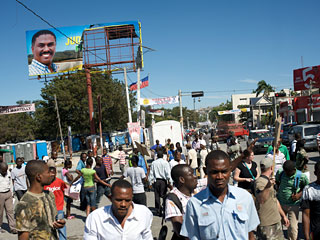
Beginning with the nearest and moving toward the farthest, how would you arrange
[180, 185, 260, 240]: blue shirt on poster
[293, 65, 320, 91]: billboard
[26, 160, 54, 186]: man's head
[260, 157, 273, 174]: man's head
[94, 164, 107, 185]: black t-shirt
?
[180, 185, 260, 240]: blue shirt on poster
[26, 160, 54, 186]: man's head
[260, 157, 273, 174]: man's head
[94, 164, 107, 185]: black t-shirt
[293, 65, 320, 91]: billboard

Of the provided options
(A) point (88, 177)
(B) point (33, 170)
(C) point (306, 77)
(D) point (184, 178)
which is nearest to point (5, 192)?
(A) point (88, 177)

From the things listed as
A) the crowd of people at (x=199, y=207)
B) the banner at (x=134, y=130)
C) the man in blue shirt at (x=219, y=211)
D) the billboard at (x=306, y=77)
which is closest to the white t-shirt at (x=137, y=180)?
the crowd of people at (x=199, y=207)

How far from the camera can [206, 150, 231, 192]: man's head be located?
8.62 ft

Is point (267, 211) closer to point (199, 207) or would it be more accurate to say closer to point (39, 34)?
point (199, 207)

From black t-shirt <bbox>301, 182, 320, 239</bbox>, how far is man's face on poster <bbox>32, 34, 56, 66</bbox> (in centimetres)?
3383

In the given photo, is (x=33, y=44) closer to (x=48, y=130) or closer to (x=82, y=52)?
(x=82, y=52)

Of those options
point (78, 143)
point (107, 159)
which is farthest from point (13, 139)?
point (107, 159)

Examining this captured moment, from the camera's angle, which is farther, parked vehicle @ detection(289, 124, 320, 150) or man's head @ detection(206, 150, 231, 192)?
parked vehicle @ detection(289, 124, 320, 150)

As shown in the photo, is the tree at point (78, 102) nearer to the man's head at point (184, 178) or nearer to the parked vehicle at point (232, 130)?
the parked vehicle at point (232, 130)

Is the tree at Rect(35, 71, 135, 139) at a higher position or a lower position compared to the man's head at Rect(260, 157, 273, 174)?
higher

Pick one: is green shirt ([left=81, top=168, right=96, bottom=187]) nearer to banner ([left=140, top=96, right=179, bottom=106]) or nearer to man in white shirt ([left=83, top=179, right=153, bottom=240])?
man in white shirt ([left=83, top=179, right=153, bottom=240])

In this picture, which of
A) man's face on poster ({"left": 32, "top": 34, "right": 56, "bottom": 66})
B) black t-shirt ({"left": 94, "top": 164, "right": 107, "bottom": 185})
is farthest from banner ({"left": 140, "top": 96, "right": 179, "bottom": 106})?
man's face on poster ({"left": 32, "top": 34, "right": 56, "bottom": 66})

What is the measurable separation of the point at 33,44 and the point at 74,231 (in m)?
30.8

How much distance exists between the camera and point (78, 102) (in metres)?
44.8
